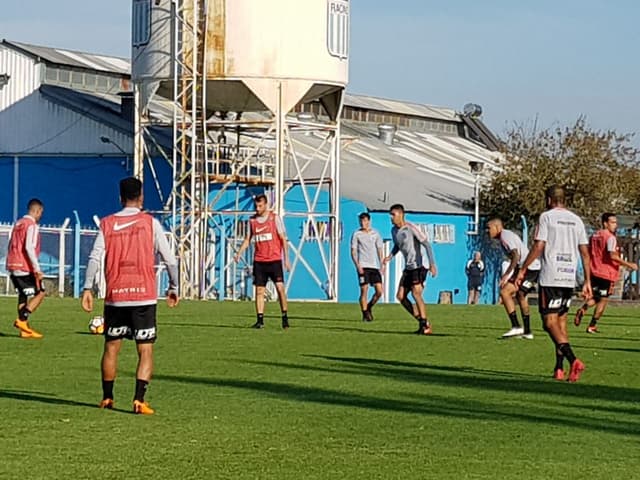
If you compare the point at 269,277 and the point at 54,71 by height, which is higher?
the point at 54,71

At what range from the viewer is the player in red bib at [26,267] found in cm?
2131

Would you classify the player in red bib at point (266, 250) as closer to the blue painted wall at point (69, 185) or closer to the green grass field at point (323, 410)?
the green grass field at point (323, 410)

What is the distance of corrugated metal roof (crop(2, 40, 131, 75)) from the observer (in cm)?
5262

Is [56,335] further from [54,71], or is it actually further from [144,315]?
[54,71]

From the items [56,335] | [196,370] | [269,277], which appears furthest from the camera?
[269,277]

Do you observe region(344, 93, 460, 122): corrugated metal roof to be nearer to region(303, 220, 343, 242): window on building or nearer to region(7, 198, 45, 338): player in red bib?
region(303, 220, 343, 242): window on building

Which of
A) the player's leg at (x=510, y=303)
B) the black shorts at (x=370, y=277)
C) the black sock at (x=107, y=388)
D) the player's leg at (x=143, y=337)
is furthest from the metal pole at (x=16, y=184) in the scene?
the player's leg at (x=143, y=337)

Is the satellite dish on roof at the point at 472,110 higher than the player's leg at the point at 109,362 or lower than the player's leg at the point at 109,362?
higher

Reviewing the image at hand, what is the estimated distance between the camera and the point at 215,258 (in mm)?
47125

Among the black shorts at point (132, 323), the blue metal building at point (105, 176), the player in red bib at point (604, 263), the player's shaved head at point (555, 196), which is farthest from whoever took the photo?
the blue metal building at point (105, 176)

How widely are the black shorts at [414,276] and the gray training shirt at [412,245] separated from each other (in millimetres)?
62

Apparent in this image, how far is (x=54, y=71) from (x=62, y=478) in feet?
147

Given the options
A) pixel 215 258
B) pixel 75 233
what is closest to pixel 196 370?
pixel 75 233

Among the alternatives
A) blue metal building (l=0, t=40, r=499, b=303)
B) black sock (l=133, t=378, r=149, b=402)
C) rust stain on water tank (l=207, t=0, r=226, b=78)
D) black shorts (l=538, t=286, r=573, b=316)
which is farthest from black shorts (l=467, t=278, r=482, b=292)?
black sock (l=133, t=378, r=149, b=402)
